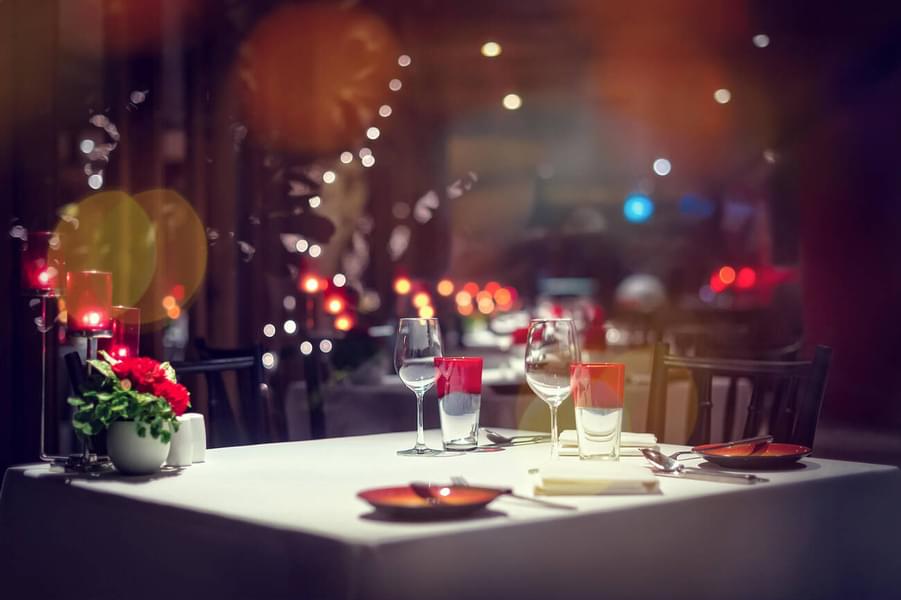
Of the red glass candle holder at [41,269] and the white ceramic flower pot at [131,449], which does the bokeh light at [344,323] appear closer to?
the red glass candle holder at [41,269]

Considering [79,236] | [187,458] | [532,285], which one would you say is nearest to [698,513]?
[187,458]

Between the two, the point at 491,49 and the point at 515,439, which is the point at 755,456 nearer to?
the point at 515,439

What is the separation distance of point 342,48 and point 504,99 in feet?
28.9

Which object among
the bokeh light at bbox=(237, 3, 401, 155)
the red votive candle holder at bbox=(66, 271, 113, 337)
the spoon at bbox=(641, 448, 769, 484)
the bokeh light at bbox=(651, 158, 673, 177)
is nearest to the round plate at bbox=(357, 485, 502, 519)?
the spoon at bbox=(641, 448, 769, 484)

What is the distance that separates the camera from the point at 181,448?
1.80 meters

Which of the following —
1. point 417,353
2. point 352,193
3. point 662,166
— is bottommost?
point 417,353

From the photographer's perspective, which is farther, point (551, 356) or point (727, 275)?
point (727, 275)

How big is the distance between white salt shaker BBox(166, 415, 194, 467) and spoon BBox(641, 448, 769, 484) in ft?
2.51

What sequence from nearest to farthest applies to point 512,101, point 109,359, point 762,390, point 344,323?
point 109,359
point 762,390
point 344,323
point 512,101

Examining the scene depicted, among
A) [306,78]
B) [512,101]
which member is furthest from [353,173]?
[512,101]

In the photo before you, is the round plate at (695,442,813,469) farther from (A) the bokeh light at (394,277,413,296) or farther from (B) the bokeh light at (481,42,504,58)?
(B) the bokeh light at (481,42,504,58)

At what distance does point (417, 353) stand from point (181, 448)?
1.44 ft

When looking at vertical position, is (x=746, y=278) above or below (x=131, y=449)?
above

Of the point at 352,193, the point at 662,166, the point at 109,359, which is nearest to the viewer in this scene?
the point at 109,359
